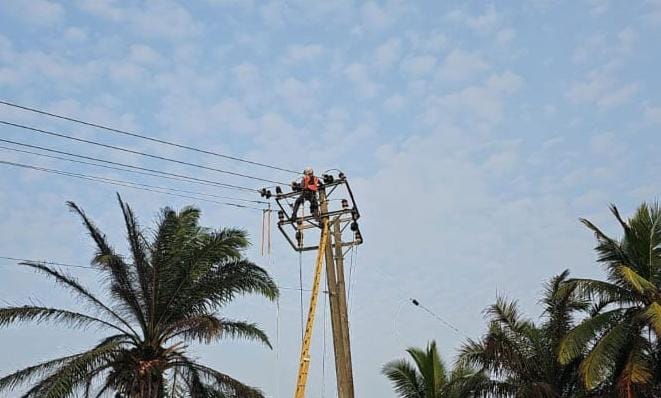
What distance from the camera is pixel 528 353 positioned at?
73.9ft

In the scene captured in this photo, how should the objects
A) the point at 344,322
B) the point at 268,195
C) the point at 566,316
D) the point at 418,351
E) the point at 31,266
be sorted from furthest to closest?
1. the point at 418,351
2. the point at 566,316
3. the point at 31,266
4. the point at 268,195
5. the point at 344,322

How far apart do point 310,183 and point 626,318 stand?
27.3 feet

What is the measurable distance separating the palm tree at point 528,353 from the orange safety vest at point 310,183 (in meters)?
6.96

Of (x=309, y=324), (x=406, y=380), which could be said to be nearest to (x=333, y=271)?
(x=309, y=324)

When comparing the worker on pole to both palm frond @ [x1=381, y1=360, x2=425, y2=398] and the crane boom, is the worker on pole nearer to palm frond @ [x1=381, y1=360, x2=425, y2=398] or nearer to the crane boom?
the crane boom

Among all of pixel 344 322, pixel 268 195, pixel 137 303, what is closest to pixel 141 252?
pixel 137 303

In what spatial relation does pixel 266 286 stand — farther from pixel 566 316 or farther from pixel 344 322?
pixel 566 316

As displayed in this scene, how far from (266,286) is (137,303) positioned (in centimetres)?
359

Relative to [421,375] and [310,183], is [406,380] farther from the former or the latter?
[310,183]

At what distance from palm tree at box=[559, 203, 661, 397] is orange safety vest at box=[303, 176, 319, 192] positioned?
6.85 meters

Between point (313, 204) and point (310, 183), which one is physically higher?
point (310, 183)

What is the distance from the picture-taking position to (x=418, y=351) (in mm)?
26984

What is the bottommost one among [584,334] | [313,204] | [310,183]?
[584,334]

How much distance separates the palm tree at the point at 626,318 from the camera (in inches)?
726
